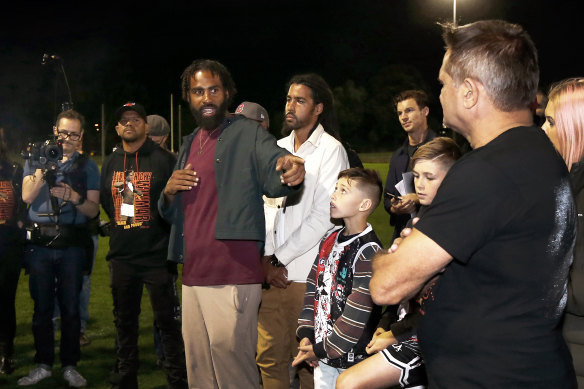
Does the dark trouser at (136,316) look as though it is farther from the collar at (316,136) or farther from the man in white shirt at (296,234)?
the collar at (316,136)

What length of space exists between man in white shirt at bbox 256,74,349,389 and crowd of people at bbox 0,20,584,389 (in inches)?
0.6

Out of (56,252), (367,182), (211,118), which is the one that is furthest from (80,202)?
(367,182)

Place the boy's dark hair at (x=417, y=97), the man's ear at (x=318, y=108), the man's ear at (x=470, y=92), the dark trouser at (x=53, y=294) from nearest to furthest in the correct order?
the man's ear at (x=470, y=92), the man's ear at (x=318, y=108), the dark trouser at (x=53, y=294), the boy's dark hair at (x=417, y=97)

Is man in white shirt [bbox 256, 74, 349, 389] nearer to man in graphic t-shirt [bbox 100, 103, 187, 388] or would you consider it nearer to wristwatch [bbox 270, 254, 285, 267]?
wristwatch [bbox 270, 254, 285, 267]

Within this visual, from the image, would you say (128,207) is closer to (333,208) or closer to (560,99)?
(333,208)

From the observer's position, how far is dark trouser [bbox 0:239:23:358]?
6.00 meters

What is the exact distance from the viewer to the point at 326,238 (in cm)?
401

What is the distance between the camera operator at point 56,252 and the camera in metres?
5.72

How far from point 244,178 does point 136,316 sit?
2.04 metres

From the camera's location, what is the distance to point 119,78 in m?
73.8

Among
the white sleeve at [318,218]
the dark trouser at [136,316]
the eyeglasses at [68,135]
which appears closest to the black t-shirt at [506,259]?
the white sleeve at [318,218]

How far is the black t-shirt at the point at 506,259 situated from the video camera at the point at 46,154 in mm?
4623

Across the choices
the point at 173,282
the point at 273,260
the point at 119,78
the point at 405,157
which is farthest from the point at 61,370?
the point at 119,78

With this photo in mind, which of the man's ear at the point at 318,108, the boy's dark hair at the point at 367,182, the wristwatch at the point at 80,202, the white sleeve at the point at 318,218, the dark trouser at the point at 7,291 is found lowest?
the dark trouser at the point at 7,291
